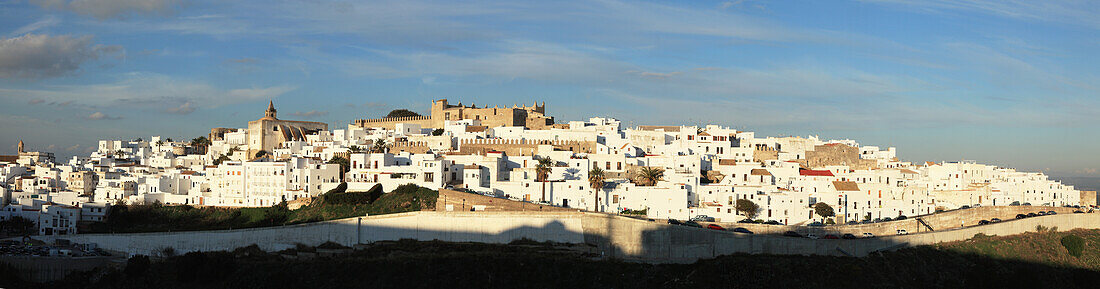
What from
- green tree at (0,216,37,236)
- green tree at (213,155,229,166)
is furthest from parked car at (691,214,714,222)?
green tree at (213,155,229,166)

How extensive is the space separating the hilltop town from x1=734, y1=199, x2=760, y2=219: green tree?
6 cm

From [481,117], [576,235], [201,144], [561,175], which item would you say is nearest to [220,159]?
[201,144]

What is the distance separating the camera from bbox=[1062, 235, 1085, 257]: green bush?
39906 mm

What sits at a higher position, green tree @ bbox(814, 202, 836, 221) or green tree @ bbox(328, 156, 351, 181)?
green tree @ bbox(328, 156, 351, 181)

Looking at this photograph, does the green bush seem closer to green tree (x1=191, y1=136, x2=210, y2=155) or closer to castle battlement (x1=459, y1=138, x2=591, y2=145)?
castle battlement (x1=459, y1=138, x2=591, y2=145)

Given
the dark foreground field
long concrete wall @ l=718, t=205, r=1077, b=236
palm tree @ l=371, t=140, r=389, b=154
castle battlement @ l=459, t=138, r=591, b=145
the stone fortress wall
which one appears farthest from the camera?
castle battlement @ l=459, t=138, r=591, b=145

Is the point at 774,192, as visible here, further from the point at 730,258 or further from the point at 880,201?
the point at 730,258

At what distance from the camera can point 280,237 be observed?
39.5 m

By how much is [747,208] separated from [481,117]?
99.5ft

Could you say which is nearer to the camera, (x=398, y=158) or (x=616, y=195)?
(x=616, y=195)

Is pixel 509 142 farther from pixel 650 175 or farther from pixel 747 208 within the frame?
pixel 747 208

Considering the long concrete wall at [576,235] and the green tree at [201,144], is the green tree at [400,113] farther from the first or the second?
the long concrete wall at [576,235]

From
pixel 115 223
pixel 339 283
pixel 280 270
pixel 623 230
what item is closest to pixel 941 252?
pixel 623 230

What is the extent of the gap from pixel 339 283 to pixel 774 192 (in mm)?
19298
